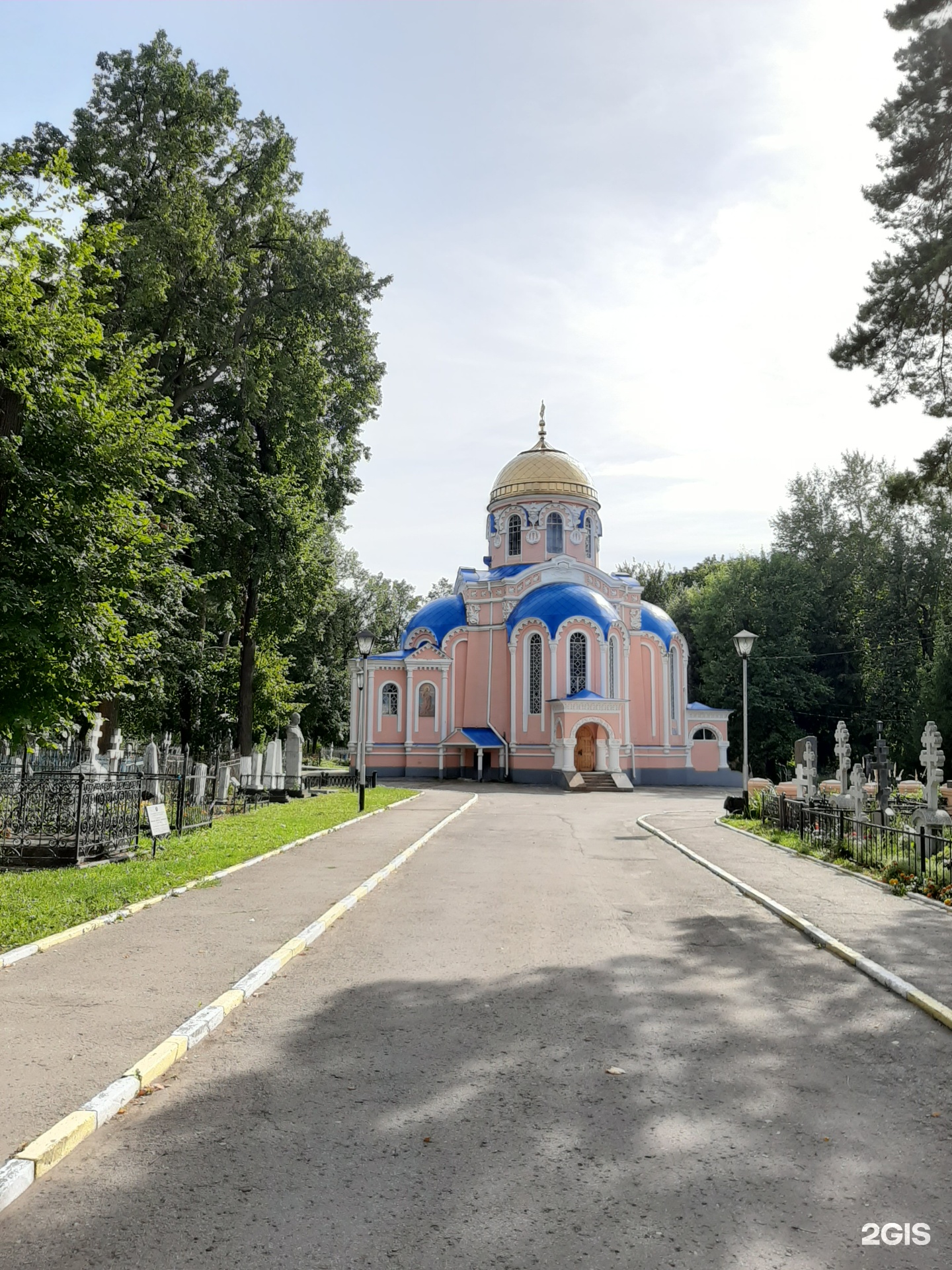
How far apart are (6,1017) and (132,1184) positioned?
103 inches

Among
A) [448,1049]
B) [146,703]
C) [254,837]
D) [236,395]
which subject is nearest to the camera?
[448,1049]

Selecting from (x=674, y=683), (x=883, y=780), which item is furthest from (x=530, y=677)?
(x=883, y=780)

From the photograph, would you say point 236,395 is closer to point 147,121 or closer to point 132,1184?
point 147,121

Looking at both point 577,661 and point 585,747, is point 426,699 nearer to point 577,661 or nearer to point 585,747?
point 577,661

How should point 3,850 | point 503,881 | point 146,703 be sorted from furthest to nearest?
point 146,703 → point 3,850 → point 503,881

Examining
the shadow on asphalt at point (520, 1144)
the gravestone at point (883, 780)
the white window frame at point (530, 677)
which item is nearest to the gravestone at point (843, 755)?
the gravestone at point (883, 780)

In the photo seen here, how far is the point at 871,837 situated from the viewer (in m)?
13.9

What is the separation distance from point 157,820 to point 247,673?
14414 millimetres

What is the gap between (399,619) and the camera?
64375 mm

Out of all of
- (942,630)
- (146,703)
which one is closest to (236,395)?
(146,703)

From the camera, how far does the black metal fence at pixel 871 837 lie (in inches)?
458

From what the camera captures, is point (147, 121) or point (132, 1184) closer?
point (132, 1184)

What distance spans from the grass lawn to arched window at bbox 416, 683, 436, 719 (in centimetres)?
2422

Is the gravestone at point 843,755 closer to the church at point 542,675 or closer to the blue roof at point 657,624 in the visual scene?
the church at point 542,675
